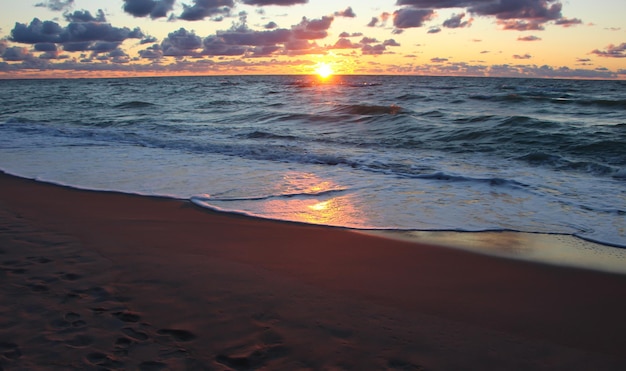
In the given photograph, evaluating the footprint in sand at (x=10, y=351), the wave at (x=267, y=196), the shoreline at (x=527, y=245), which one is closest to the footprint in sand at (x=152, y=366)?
the footprint in sand at (x=10, y=351)

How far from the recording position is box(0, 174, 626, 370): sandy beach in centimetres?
270

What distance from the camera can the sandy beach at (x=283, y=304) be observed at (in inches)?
106

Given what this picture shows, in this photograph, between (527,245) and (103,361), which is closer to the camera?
(103,361)

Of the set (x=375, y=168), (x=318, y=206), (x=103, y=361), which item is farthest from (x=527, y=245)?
(x=375, y=168)

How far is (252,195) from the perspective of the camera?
6887 millimetres

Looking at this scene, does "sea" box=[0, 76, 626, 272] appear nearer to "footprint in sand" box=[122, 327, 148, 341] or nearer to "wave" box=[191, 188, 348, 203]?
"wave" box=[191, 188, 348, 203]

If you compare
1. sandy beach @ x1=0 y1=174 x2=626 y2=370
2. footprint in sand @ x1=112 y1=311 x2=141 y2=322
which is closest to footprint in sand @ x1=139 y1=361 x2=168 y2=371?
sandy beach @ x1=0 y1=174 x2=626 y2=370

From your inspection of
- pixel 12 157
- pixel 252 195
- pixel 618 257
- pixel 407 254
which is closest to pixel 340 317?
pixel 407 254

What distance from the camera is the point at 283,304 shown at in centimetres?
334

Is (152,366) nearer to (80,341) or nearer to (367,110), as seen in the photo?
(80,341)

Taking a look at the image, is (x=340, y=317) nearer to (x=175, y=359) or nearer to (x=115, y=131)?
(x=175, y=359)

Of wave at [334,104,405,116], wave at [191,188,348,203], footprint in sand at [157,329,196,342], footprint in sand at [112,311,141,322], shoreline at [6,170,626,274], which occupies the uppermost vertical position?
wave at [334,104,405,116]

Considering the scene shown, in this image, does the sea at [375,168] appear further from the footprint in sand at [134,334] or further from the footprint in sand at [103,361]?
the footprint in sand at [103,361]

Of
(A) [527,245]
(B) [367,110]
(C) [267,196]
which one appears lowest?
(A) [527,245]
